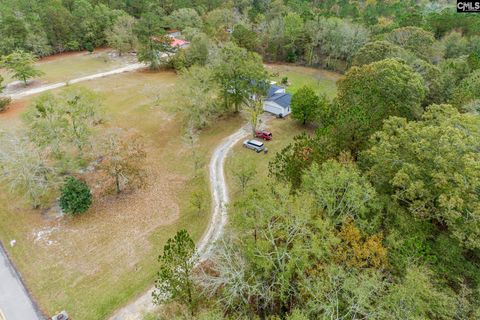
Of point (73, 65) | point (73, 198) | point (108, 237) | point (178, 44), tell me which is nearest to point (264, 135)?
point (108, 237)

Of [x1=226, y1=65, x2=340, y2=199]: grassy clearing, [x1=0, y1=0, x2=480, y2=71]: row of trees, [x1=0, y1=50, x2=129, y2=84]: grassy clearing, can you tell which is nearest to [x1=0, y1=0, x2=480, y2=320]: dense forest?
[x1=226, y1=65, x2=340, y2=199]: grassy clearing

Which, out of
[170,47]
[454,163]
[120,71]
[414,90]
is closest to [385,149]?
[454,163]

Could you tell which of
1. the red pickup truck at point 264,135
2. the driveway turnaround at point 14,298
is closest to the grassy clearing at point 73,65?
the red pickup truck at point 264,135

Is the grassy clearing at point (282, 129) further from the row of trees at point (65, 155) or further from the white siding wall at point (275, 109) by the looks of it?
the row of trees at point (65, 155)

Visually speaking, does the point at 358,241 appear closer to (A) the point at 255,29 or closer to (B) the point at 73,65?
(A) the point at 255,29

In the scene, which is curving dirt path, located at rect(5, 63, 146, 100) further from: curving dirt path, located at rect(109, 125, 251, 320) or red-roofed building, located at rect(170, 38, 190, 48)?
curving dirt path, located at rect(109, 125, 251, 320)
